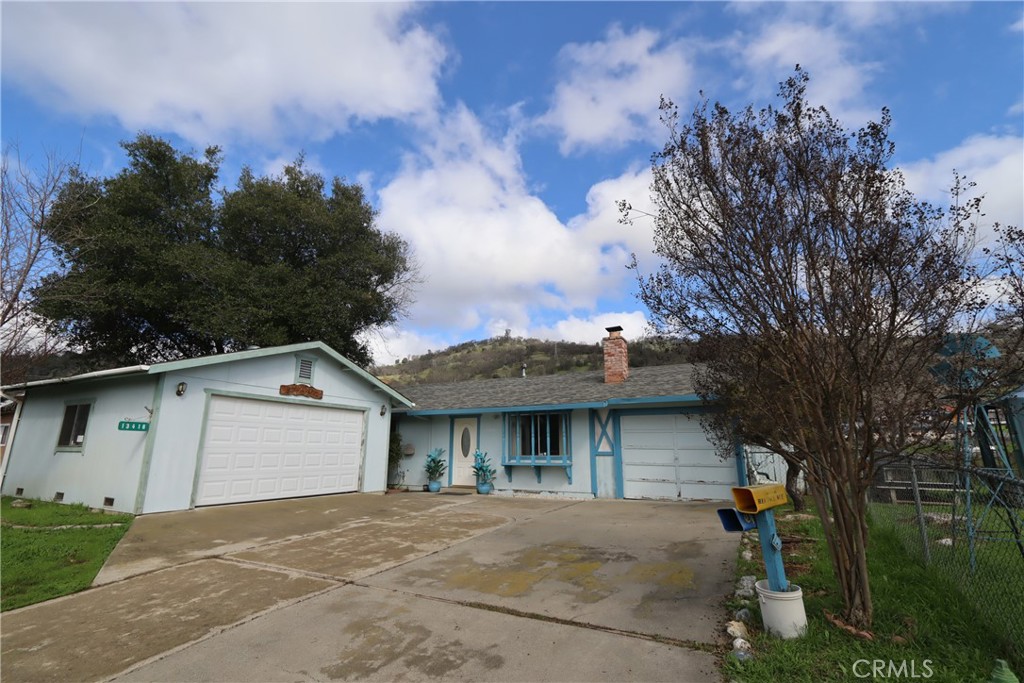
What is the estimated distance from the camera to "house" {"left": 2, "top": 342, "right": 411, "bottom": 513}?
889cm


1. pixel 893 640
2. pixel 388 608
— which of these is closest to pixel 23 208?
pixel 388 608

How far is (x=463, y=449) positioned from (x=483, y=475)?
143 centimetres

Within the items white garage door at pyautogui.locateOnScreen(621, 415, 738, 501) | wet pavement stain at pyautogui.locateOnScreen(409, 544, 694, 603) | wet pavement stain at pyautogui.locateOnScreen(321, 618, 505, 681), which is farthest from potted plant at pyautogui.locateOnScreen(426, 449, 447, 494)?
wet pavement stain at pyautogui.locateOnScreen(321, 618, 505, 681)

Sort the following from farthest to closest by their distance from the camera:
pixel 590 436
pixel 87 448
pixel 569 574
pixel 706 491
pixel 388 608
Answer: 1. pixel 590 436
2. pixel 706 491
3. pixel 87 448
4. pixel 569 574
5. pixel 388 608

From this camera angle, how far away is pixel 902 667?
276 centimetres

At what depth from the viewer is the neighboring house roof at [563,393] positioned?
11.9m

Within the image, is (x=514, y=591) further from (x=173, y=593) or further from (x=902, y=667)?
(x=173, y=593)

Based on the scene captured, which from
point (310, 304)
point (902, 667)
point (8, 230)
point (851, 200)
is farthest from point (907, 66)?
point (310, 304)

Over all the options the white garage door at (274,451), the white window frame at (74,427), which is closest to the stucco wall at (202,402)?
the white garage door at (274,451)

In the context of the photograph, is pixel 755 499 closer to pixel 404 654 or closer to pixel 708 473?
pixel 404 654

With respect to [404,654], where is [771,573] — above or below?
above

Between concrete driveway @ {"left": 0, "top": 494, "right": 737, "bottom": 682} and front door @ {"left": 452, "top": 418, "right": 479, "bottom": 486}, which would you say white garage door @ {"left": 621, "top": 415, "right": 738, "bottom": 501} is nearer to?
concrete driveway @ {"left": 0, "top": 494, "right": 737, "bottom": 682}

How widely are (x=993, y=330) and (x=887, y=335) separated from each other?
39.0 inches

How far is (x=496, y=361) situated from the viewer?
175ft
